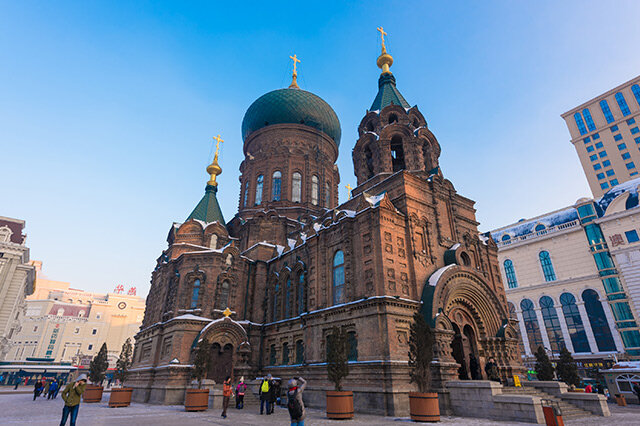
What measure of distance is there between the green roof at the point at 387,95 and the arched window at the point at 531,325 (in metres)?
27.3

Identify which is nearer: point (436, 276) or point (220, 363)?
point (436, 276)

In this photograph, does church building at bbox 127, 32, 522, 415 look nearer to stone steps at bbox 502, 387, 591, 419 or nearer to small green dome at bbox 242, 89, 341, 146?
small green dome at bbox 242, 89, 341, 146

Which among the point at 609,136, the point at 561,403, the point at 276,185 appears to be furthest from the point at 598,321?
the point at 609,136

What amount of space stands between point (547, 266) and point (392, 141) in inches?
1028

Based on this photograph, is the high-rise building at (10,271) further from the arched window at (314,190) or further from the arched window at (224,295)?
the arched window at (314,190)

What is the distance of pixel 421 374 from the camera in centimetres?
1281

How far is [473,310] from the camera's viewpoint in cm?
1839

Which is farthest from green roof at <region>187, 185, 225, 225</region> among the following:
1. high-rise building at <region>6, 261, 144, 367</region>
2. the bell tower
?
high-rise building at <region>6, 261, 144, 367</region>

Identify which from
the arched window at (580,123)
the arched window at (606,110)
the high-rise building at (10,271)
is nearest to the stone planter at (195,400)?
the high-rise building at (10,271)

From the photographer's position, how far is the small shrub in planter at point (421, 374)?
1170 centimetres

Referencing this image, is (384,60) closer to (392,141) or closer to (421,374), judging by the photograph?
(392,141)

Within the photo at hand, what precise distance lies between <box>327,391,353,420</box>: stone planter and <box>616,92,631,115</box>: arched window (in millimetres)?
73908

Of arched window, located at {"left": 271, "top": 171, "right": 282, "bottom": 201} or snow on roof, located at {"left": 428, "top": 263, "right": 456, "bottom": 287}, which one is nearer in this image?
snow on roof, located at {"left": 428, "top": 263, "right": 456, "bottom": 287}

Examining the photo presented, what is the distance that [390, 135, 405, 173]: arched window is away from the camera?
75.8 ft
